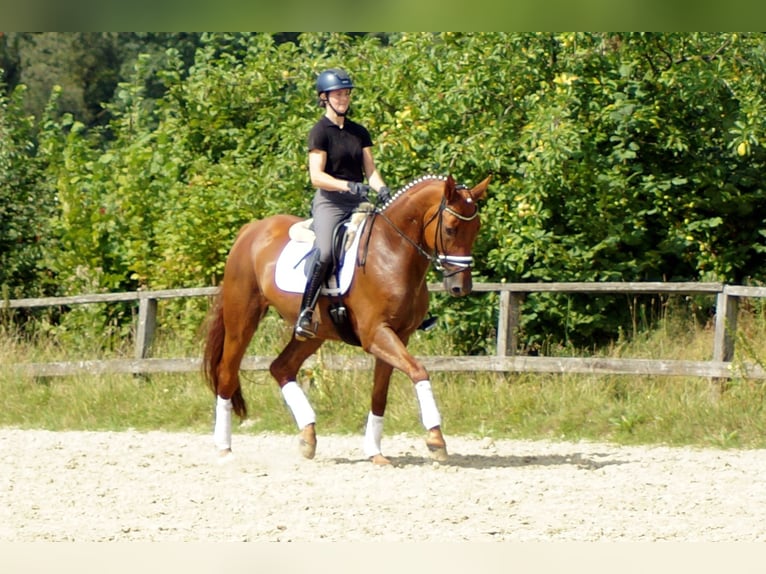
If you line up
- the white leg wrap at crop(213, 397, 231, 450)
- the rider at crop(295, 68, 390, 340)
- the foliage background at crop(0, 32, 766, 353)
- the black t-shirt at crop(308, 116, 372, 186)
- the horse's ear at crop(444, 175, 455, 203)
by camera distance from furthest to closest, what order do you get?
the foliage background at crop(0, 32, 766, 353)
the white leg wrap at crop(213, 397, 231, 450)
the black t-shirt at crop(308, 116, 372, 186)
the rider at crop(295, 68, 390, 340)
the horse's ear at crop(444, 175, 455, 203)

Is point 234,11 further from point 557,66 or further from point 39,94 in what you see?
point 39,94

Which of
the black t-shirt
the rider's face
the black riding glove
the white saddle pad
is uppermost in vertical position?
the rider's face

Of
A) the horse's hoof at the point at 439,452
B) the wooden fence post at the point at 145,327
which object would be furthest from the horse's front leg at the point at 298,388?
the wooden fence post at the point at 145,327

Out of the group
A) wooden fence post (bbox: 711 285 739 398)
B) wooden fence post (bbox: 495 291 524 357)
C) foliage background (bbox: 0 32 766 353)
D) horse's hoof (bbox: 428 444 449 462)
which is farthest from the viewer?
foliage background (bbox: 0 32 766 353)

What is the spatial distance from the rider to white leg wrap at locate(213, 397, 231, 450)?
96 cm

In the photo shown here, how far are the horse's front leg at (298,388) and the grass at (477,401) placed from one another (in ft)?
5.31

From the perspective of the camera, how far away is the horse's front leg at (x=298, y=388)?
27.7ft

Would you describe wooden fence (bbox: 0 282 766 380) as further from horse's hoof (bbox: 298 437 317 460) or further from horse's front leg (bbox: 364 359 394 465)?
horse's hoof (bbox: 298 437 317 460)

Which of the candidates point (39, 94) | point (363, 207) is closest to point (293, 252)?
point (363, 207)

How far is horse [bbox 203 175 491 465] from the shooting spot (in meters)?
7.56

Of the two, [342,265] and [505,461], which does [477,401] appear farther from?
[342,265]

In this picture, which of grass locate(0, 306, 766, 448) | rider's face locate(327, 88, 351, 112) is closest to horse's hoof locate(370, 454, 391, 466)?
grass locate(0, 306, 766, 448)

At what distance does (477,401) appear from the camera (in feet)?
33.6

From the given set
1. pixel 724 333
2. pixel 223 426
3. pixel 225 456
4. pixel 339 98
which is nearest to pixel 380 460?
pixel 225 456
